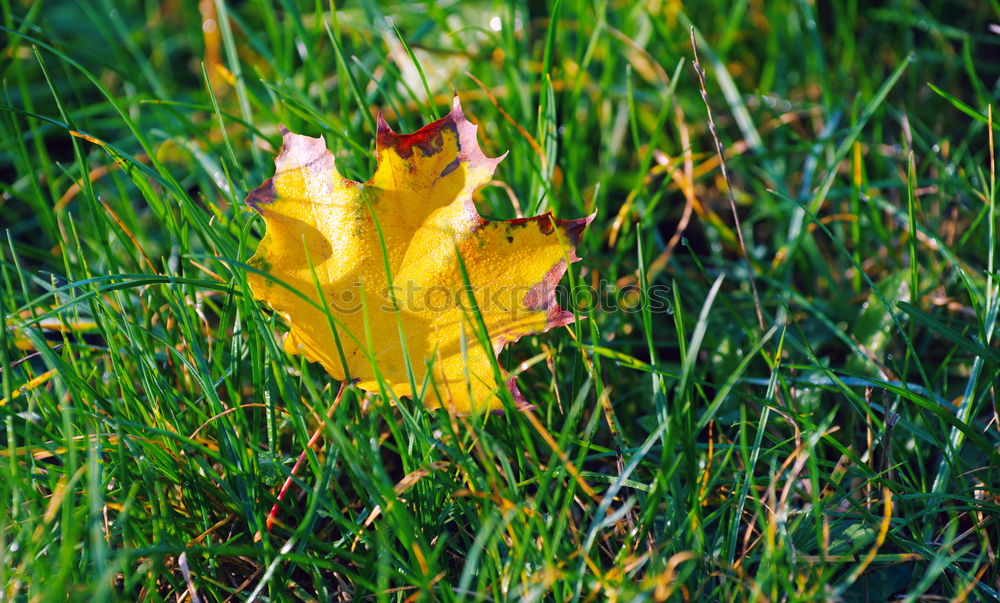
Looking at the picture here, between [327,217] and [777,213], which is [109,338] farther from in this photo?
[777,213]

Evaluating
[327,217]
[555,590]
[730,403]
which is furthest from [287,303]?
[730,403]

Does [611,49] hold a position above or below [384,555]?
above

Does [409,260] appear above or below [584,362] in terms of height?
above

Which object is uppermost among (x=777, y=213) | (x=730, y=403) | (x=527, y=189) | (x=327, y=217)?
(x=327, y=217)
